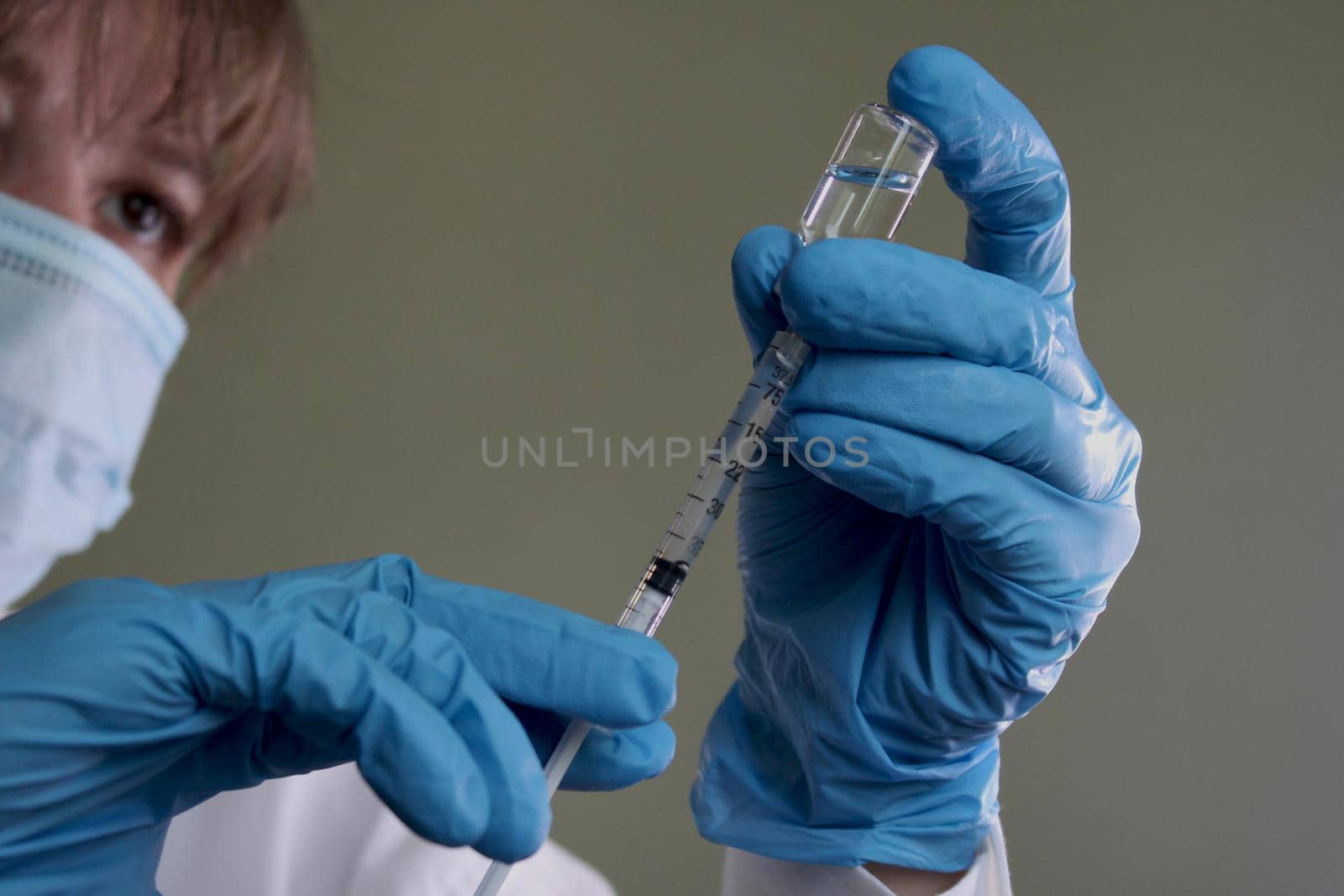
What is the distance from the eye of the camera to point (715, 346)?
2.00 meters

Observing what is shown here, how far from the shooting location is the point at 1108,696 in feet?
6.45

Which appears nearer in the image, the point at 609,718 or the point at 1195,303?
the point at 609,718

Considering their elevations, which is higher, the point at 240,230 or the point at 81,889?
the point at 240,230

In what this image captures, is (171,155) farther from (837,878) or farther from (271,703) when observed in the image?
(837,878)

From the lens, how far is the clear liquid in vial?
3.11 feet

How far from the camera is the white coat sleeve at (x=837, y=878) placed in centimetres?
107

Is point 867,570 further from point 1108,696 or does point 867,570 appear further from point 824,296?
point 1108,696

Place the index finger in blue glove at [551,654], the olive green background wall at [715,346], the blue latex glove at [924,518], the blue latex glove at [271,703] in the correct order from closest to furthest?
1. the blue latex glove at [271,703]
2. the index finger in blue glove at [551,654]
3. the blue latex glove at [924,518]
4. the olive green background wall at [715,346]

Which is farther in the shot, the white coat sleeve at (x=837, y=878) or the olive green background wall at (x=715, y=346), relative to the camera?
the olive green background wall at (x=715, y=346)

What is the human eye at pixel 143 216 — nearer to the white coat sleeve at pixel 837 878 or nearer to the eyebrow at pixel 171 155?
the eyebrow at pixel 171 155

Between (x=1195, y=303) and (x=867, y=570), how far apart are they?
113cm

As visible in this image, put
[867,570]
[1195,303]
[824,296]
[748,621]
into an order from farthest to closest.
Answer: [1195,303]
[748,621]
[867,570]
[824,296]

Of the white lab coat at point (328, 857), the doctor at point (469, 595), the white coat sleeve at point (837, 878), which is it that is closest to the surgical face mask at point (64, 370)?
the doctor at point (469, 595)

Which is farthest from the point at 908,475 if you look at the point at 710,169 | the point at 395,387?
the point at 395,387
